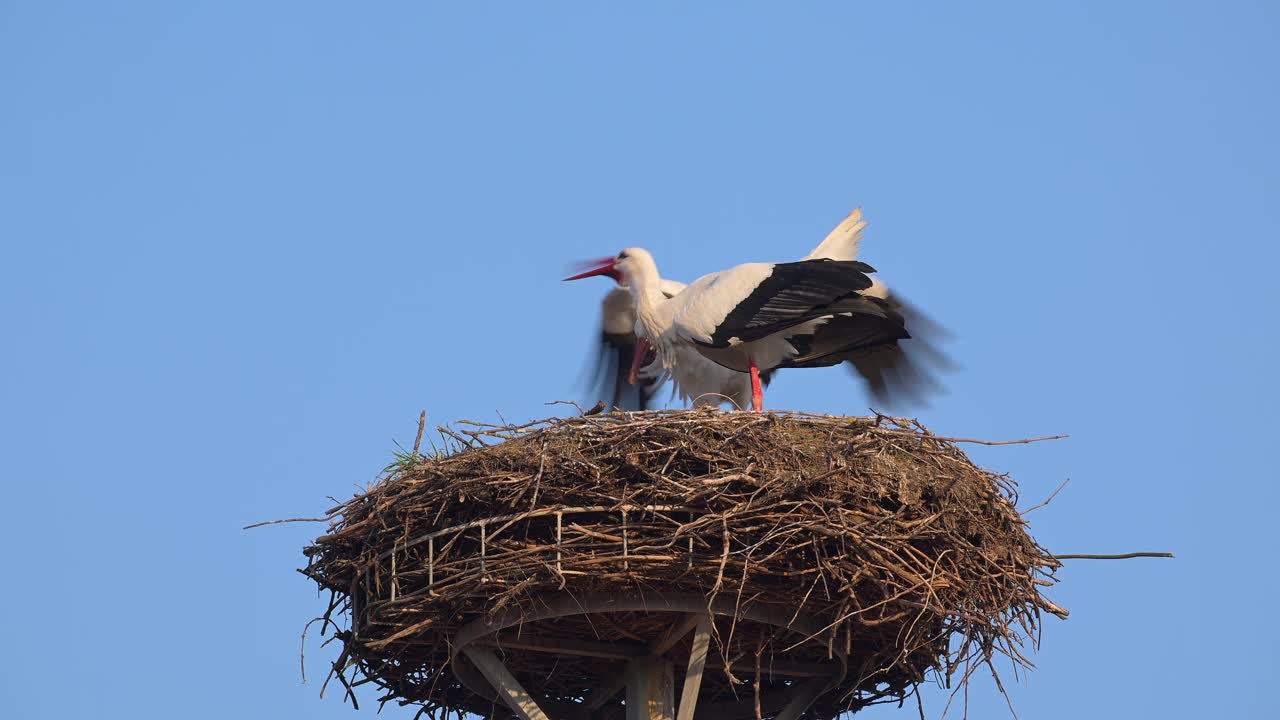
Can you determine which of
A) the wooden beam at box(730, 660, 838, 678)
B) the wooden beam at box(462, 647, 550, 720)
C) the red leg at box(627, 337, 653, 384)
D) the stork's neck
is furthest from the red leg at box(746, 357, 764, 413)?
the wooden beam at box(462, 647, 550, 720)

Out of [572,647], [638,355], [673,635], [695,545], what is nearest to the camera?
[695,545]

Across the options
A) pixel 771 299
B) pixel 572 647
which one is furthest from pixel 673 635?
pixel 771 299

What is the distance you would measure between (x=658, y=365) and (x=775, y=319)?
6.22ft

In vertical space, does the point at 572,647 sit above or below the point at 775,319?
below

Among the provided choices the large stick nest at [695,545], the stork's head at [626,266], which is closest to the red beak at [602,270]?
the stork's head at [626,266]

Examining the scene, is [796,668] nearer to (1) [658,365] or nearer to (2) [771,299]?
(2) [771,299]

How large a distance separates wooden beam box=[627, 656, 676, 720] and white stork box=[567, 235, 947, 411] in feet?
8.14

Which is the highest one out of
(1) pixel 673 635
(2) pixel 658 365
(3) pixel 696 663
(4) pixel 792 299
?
(2) pixel 658 365

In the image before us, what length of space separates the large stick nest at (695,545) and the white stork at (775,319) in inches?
79.4

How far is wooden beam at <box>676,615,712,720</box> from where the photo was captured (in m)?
8.87

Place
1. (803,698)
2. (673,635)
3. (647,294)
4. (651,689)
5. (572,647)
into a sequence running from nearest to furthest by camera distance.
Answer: (673,635), (572,647), (651,689), (803,698), (647,294)

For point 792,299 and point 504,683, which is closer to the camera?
point 504,683

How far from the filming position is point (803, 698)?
9734 millimetres

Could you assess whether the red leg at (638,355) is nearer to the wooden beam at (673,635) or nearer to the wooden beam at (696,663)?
the wooden beam at (673,635)
